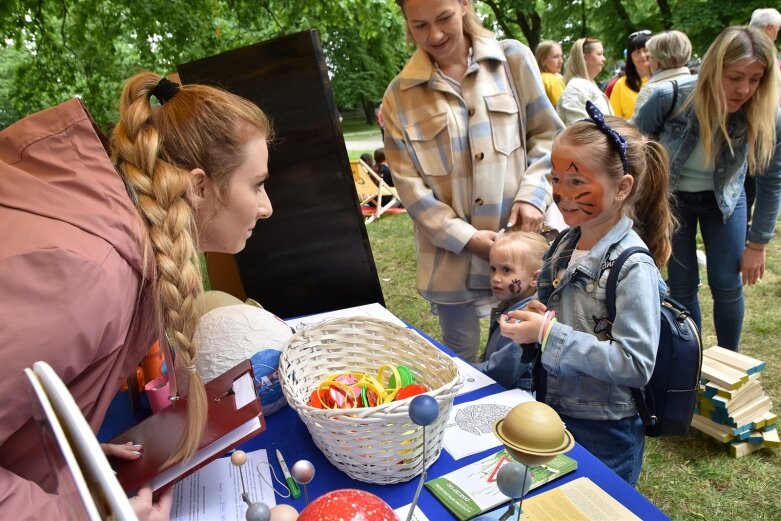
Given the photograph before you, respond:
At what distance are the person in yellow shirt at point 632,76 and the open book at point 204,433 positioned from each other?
4121mm

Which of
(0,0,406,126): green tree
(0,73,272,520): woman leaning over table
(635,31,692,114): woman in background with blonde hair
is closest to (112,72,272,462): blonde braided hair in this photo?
(0,73,272,520): woman leaning over table

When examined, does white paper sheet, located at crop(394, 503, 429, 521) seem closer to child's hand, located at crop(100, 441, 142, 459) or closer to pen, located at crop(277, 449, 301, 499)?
pen, located at crop(277, 449, 301, 499)

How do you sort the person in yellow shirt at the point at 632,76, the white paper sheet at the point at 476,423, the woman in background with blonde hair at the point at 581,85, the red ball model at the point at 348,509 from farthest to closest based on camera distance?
the person in yellow shirt at the point at 632,76 < the woman in background with blonde hair at the point at 581,85 < the white paper sheet at the point at 476,423 < the red ball model at the point at 348,509

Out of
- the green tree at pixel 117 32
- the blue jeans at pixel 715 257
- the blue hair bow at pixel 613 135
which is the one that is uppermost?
the green tree at pixel 117 32

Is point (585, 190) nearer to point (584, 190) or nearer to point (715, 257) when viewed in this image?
point (584, 190)

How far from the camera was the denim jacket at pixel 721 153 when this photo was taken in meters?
2.37

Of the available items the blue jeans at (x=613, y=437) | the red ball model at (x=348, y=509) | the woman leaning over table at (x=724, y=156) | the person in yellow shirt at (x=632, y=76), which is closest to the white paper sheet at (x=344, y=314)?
the blue jeans at (x=613, y=437)

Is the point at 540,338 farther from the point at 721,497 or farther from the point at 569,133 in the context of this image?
the point at 721,497

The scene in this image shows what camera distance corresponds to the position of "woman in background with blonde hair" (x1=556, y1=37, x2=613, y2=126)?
385cm

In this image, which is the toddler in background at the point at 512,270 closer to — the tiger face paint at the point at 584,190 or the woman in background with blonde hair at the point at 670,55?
the tiger face paint at the point at 584,190

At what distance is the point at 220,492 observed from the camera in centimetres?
109

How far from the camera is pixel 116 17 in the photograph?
487cm

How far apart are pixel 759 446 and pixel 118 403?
8.32 ft

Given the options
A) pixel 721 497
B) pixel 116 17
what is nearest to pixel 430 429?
pixel 721 497
